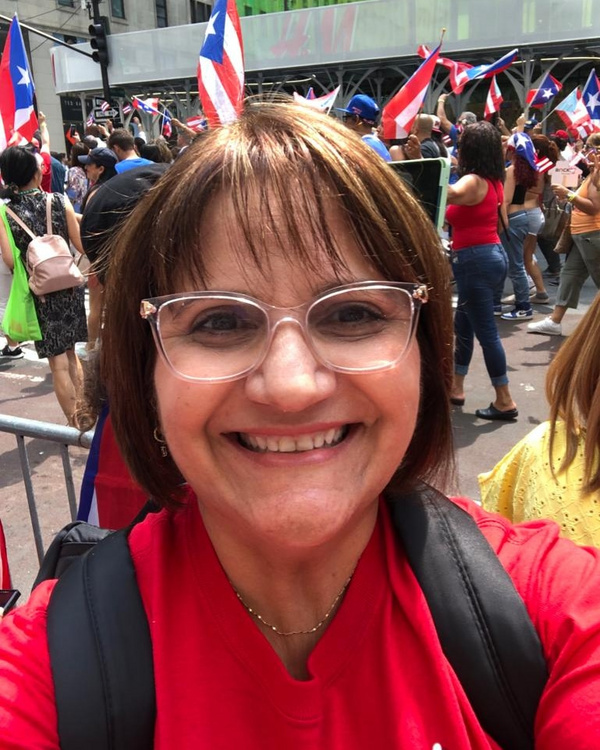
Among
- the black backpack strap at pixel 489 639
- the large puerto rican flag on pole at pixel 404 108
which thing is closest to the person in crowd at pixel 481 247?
the large puerto rican flag on pole at pixel 404 108

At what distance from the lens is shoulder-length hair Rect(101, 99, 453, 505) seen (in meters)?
1.05

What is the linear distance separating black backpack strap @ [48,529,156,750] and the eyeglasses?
0.41 m

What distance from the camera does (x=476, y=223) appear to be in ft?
16.6

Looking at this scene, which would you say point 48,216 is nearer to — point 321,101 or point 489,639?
point 321,101

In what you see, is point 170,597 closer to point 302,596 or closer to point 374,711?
point 302,596

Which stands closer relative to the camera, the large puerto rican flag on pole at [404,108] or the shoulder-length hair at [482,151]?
the shoulder-length hair at [482,151]

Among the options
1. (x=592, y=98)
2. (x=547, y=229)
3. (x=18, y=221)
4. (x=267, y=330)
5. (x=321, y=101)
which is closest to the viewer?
(x=267, y=330)

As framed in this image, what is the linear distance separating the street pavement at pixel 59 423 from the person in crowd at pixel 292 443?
61.3 inches

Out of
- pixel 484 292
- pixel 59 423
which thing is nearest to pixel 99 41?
pixel 59 423

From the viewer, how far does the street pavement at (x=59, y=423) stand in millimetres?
3898

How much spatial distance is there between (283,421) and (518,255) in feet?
25.1

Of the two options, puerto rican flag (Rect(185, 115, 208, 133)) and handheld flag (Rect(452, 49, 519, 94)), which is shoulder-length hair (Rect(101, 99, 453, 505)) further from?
handheld flag (Rect(452, 49, 519, 94))

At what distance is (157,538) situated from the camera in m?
1.24

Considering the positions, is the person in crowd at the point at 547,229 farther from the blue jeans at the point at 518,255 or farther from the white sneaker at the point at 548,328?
the white sneaker at the point at 548,328
